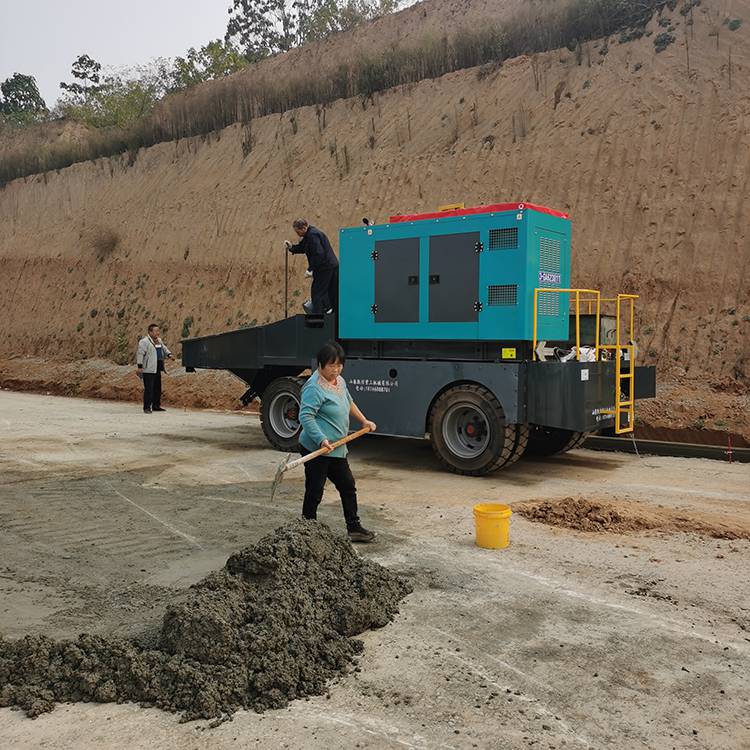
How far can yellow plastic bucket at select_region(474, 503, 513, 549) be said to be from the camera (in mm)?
6297

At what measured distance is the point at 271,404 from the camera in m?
11.7

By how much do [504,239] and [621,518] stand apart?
12.7 feet

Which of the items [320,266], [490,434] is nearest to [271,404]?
[320,266]

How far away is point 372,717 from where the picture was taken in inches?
144

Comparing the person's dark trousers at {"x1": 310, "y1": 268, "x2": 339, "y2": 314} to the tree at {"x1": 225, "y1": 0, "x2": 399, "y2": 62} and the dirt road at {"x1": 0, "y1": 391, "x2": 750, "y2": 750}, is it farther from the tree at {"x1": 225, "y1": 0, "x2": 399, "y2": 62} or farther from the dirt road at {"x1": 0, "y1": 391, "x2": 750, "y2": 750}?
→ the tree at {"x1": 225, "y1": 0, "x2": 399, "y2": 62}

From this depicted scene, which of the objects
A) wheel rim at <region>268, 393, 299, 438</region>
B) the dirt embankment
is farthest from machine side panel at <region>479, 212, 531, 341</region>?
the dirt embankment

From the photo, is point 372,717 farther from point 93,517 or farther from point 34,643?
point 93,517

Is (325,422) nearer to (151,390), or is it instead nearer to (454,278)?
(454,278)

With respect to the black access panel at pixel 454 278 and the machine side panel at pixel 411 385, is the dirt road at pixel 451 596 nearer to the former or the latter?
the machine side panel at pixel 411 385

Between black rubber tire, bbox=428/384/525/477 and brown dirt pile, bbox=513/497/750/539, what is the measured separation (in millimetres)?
1552

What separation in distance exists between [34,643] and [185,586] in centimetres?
138

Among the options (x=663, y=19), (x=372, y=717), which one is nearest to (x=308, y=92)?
(x=663, y=19)

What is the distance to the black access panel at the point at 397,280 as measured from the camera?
10.2 meters

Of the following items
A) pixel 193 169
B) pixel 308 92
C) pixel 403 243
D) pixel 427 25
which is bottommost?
pixel 403 243
